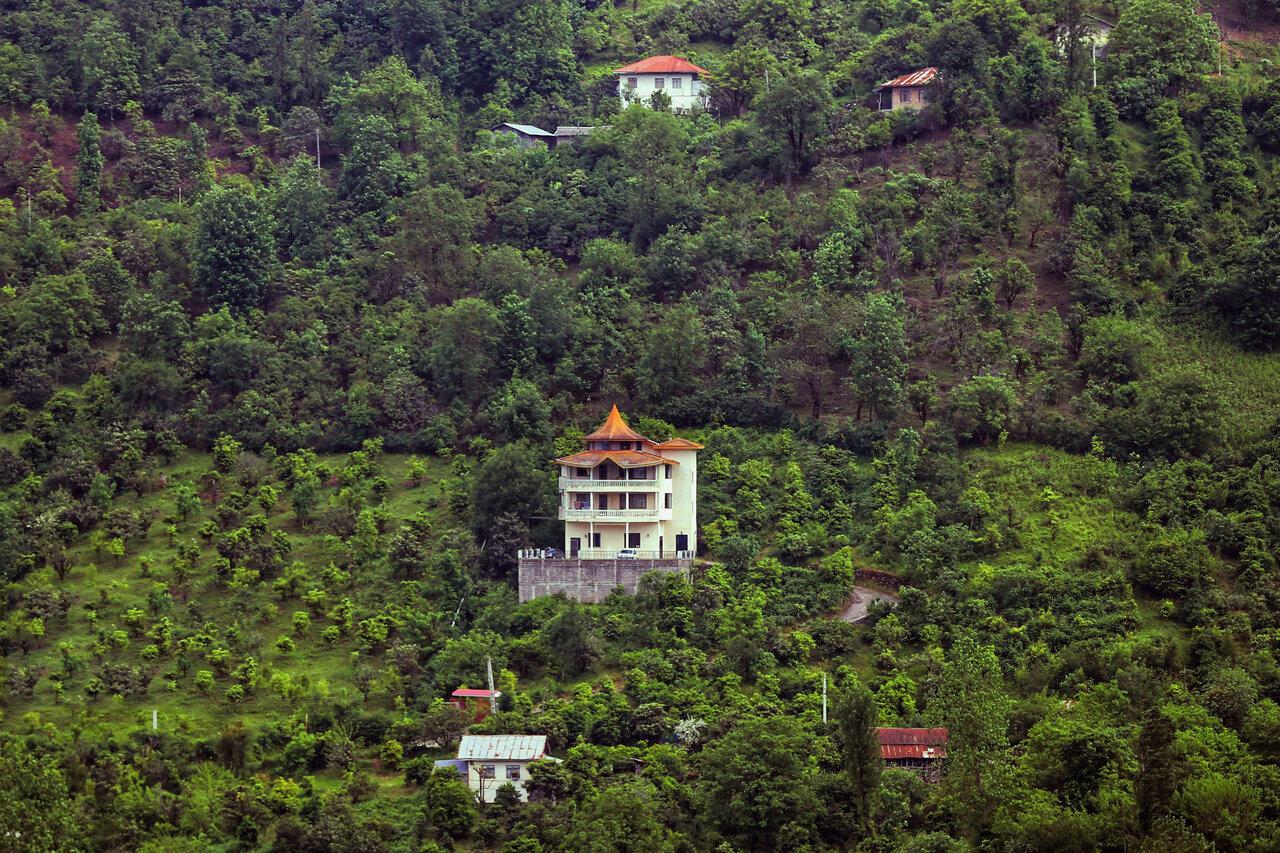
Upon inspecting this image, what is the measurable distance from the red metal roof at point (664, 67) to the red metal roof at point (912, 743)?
136 ft

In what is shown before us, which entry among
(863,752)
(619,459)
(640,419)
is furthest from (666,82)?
(863,752)

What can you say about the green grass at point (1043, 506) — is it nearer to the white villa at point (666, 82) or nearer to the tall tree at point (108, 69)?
the white villa at point (666, 82)

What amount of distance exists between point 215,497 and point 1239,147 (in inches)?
1502

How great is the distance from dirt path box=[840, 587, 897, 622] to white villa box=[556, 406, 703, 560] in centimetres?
541

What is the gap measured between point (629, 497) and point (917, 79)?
2533 cm

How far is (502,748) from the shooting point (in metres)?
53.1

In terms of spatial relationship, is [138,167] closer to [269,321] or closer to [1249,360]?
[269,321]

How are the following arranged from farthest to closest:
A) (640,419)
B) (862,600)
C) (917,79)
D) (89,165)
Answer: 1. (89,165)
2. (917,79)
3. (640,419)
4. (862,600)

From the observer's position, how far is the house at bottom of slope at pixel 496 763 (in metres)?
52.8

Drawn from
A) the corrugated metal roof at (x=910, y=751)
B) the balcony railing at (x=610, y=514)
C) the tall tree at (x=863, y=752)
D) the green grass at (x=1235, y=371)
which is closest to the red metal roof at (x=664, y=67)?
the green grass at (x=1235, y=371)

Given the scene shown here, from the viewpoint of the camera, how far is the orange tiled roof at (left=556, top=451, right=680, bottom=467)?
6203cm

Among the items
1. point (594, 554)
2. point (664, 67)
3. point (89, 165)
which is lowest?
point (594, 554)

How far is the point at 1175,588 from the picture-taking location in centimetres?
5753

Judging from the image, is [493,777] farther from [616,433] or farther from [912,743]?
[616,433]
